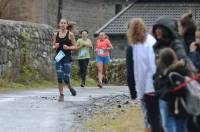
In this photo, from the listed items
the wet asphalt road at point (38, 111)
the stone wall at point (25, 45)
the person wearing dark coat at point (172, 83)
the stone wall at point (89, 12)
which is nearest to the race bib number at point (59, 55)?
the wet asphalt road at point (38, 111)

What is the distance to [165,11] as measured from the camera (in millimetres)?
35938

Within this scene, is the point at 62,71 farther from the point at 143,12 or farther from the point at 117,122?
the point at 143,12

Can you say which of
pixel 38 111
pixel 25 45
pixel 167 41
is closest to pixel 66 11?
pixel 25 45

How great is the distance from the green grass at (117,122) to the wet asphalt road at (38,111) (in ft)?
1.17

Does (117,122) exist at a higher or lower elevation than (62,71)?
lower

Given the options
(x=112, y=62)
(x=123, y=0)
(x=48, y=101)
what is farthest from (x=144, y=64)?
(x=123, y=0)

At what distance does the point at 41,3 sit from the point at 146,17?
572cm

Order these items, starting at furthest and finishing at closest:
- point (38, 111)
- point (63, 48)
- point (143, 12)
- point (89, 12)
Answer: point (89, 12)
point (143, 12)
point (63, 48)
point (38, 111)

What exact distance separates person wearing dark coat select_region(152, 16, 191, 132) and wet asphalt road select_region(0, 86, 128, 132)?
2.84 m

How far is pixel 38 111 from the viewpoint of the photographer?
11508 mm

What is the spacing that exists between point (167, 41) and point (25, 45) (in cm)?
1235

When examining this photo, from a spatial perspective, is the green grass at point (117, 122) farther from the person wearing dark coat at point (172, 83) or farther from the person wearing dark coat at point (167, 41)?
the person wearing dark coat at point (172, 83)

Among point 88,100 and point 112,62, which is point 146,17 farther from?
point 88,100

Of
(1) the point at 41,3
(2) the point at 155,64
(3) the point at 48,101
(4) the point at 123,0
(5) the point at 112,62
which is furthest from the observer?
(4) the point at 123,0
